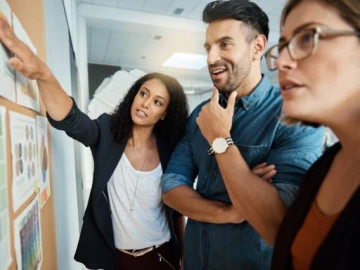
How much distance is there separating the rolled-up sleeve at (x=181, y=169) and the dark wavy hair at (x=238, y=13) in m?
0.49

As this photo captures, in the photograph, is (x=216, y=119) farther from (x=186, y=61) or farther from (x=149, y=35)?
(x=186, y=61)

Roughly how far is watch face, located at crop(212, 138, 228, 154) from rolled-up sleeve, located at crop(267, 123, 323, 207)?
A: 0.57 ft

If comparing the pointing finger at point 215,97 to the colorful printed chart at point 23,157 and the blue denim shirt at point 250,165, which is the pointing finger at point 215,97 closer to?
the blue denim shirt at point 250,165

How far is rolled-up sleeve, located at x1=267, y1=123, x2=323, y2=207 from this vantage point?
2.92 ft

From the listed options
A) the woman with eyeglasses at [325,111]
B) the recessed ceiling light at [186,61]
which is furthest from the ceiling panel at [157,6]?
the woman with eyeglasses at [325,111]

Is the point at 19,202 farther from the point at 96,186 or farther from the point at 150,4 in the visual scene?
the point at 150,4

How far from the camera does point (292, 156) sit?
2.99 ft

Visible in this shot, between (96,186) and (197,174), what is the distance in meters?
0.48

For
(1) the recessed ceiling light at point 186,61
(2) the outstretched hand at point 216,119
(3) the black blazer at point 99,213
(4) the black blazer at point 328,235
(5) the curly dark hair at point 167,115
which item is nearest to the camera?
(4) the black blazer at point 328,235

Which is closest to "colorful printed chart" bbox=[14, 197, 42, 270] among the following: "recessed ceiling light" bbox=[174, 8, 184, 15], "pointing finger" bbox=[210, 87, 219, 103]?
"pointing finger" bbox=[210, 87, 219, 103]

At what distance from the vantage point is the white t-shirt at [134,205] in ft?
4.46

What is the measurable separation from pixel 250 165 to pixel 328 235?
1.50 ft

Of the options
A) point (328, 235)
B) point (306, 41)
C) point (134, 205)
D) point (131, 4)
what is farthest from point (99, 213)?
point (131, 4)

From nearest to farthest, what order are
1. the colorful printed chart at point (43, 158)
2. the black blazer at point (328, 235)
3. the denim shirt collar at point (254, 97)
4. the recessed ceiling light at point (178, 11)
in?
the black blazer at point (328, 235) < the colorful printed chart at point (43, 158) < the denim shirt collar at point (254, 97) < the recessed ceiling light at point (178, 11)
